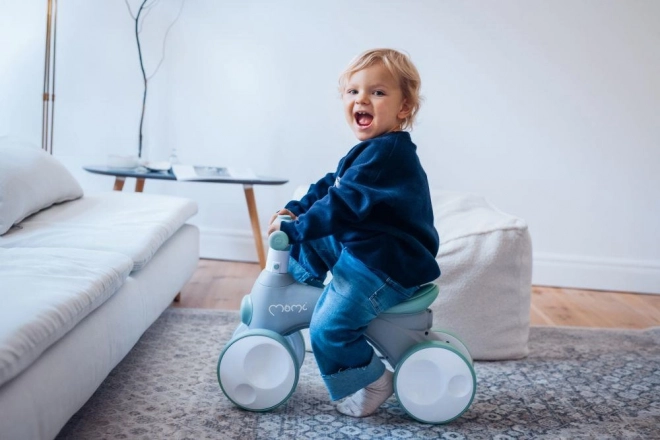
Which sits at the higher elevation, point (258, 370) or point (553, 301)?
point (258, 370)

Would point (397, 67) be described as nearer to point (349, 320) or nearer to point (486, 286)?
point (349, 320)

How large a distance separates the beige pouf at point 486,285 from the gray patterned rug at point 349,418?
0.08 meters

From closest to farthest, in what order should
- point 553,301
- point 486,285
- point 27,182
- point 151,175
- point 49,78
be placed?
point 27,182 → point 486,285 → point 151,175 → point 553,301 → point 49,78

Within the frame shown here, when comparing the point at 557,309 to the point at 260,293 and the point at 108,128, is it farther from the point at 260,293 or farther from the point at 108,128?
the point at 108,128

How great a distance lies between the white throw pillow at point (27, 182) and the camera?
188 cm

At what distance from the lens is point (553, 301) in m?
3.04

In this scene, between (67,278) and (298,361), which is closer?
(67,278)

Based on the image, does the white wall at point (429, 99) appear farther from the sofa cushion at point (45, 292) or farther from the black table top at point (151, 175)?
the sofa cushion at point (45, 292)

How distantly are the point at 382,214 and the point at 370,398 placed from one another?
0.45 m

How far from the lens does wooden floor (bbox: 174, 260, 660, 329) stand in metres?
2.71

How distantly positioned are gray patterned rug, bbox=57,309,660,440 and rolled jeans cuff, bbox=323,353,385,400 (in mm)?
80

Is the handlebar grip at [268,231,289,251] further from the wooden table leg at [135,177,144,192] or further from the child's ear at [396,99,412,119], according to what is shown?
the wooden table leg at [135,177,144,192]

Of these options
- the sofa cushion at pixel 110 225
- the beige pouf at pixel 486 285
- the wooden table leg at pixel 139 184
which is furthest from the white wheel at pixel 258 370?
the wooden table leg at pixel 139 184

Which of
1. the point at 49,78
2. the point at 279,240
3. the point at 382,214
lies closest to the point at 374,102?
the point at 382,214
